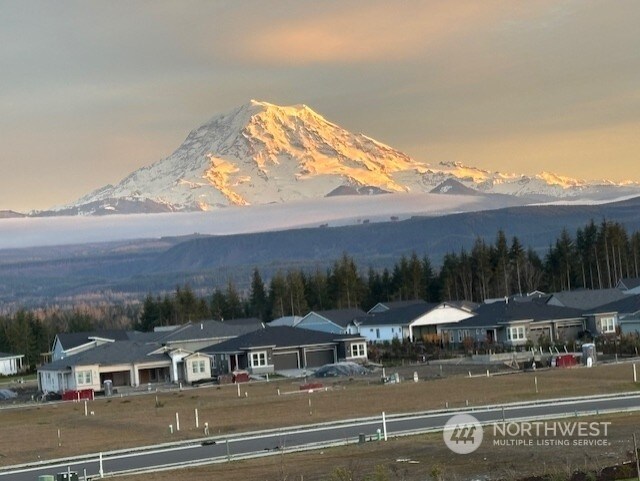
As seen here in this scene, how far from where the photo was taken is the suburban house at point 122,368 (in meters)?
69.4

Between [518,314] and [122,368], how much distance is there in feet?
81.3

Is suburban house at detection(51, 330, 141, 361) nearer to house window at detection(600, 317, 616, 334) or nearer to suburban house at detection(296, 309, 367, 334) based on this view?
suburban house at detection(296, 309, 367, 334)

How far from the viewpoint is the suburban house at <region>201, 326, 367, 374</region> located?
240 ft

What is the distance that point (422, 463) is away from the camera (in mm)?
27328

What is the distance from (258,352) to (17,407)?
1795 centimetres

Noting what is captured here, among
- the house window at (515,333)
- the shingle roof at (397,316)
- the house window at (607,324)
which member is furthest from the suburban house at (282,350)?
the house window at (607,324)

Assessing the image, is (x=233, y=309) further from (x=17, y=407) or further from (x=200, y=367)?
(x=17, y=407)

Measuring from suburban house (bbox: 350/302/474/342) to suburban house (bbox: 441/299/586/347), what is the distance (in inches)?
223

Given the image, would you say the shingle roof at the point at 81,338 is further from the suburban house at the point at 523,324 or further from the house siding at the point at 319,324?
the suburban house at the point at 523,324

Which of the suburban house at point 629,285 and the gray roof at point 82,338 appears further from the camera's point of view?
the suburban house at point 629,285

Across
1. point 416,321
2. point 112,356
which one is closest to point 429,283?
point 416,321

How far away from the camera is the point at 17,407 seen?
58625mm

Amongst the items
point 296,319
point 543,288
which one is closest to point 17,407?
point 296,319

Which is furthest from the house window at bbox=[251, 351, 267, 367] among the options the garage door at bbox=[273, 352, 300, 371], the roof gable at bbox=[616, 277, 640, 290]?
the roof gable at bbox=[616, 277, 640, 290]
